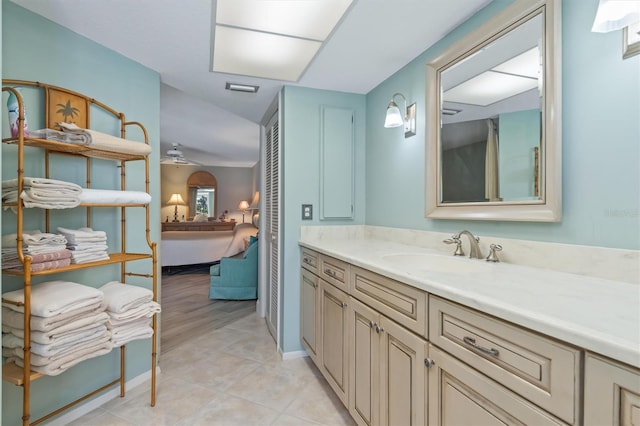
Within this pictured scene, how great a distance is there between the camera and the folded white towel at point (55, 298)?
4.58 feet

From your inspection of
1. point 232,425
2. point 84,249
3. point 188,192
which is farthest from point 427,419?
point 188,192

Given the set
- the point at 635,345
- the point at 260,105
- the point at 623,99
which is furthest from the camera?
the point at 260,105

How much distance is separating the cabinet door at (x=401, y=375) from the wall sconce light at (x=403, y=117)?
127 centimetres

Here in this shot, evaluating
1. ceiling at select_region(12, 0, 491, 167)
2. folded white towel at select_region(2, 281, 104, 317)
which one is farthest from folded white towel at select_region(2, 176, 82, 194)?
ceiling at select_region(12, 0, 491, 167)

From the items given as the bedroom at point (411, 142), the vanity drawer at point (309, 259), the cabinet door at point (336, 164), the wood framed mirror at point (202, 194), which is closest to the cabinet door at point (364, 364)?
the vanity drawer at point (309, 259)

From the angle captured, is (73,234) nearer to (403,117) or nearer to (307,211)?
(307,211)

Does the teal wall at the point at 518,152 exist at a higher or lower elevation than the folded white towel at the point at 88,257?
higher

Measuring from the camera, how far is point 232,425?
175 cm

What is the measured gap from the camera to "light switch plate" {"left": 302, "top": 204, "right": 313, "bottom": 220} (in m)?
2.61

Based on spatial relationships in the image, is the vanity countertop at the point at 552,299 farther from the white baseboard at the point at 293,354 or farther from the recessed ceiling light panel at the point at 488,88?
the white baseboard at the point at 293,354

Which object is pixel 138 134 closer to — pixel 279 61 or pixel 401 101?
pixel 279 61

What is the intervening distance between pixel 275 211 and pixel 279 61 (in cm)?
125

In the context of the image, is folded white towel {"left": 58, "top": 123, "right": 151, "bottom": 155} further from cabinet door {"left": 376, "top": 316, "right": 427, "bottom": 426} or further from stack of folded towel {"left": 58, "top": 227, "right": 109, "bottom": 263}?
cabinet door {"left": 376, "top": 316, "right": 427, "bottom": 426}

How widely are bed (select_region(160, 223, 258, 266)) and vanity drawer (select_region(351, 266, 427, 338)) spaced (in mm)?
4133
